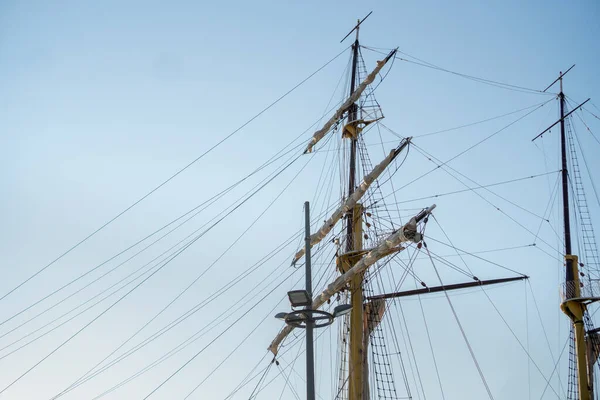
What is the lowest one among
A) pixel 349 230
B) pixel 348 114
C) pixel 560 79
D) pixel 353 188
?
pixel 349 230

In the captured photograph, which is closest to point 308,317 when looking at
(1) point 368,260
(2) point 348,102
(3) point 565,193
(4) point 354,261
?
(1) point 368,260

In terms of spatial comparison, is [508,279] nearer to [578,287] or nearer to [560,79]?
[578,287]

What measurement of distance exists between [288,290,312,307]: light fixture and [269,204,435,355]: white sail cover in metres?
15.1

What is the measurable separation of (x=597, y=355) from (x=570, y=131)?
37.8 feet

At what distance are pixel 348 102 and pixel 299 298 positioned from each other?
23440 mm

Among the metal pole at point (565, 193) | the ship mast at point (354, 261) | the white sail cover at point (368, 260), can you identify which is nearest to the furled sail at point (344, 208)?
the ship mast at point (354, 261)

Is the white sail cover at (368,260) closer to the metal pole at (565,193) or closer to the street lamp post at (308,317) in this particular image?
the metal pole at (565,193)

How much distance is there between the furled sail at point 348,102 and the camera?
35.0 m

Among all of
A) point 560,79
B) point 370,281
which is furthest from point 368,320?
point 560,79

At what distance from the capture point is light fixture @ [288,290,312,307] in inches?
553

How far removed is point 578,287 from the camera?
34438mm

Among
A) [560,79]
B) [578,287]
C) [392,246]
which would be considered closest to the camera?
[392,246]

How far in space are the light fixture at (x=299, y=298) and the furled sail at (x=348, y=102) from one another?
20.7m

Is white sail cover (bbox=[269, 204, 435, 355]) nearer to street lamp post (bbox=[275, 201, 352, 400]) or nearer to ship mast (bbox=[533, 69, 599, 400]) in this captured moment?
ship mast (bbox=[533, 69, 599, 400])
